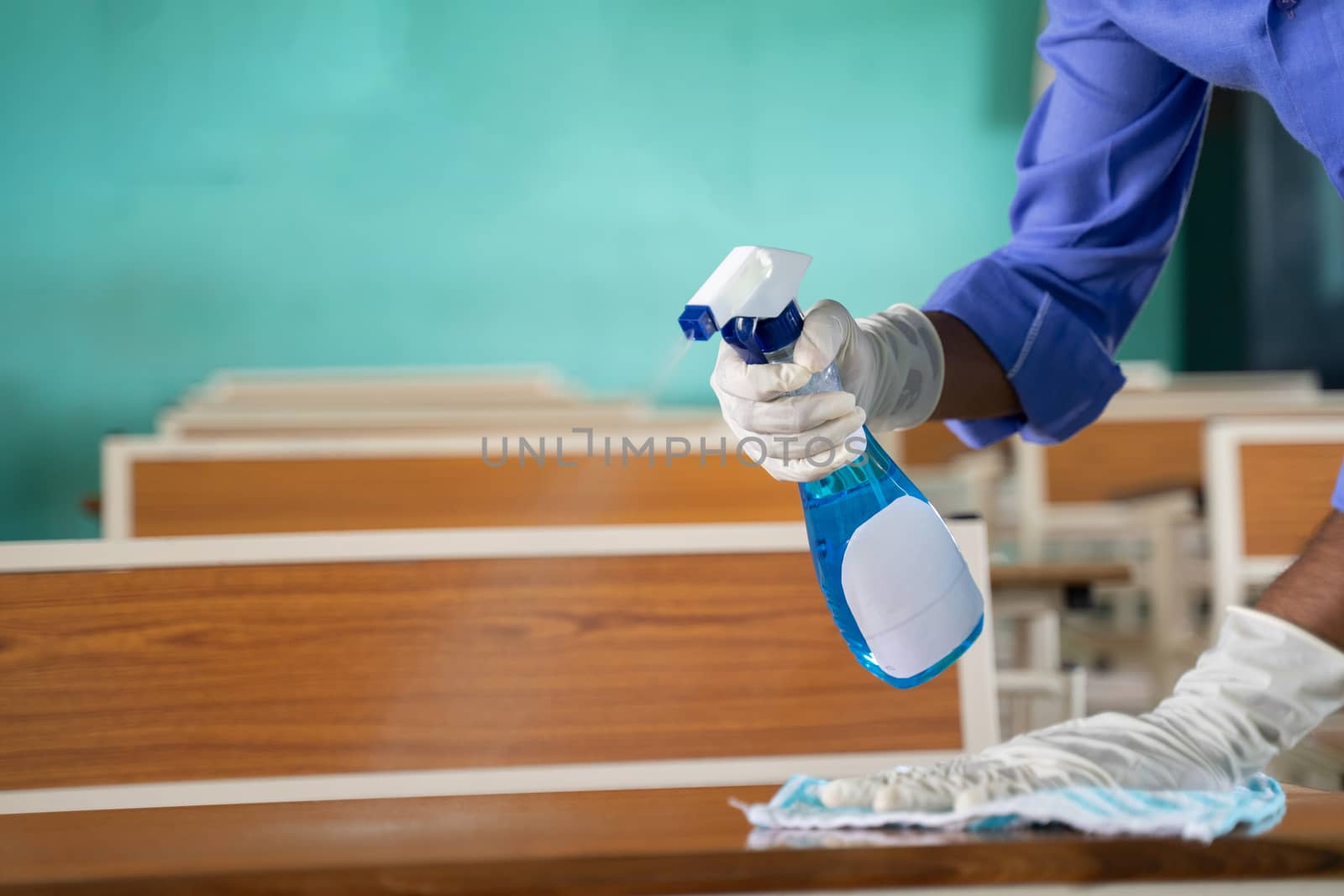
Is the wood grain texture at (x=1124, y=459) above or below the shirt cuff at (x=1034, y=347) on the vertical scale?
below

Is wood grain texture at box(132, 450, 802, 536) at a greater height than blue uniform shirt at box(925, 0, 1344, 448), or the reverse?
blue uniform shirt at box(925, 0, 1344, 448)

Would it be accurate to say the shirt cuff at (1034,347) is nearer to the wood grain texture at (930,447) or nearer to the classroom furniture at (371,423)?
the classroom furniture at (371,423)

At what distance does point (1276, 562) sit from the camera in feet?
7.56

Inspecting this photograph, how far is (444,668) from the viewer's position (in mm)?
1068

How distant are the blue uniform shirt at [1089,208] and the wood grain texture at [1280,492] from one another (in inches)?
58.5

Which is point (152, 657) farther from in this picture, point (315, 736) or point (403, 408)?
point (403, 408)

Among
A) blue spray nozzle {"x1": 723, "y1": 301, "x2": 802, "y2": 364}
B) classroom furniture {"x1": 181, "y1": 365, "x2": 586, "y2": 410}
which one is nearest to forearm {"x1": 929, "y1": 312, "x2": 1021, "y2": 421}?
blue spray nozzle {"x1": 723, "y1": 301, "x2": 802, "y2": 364}

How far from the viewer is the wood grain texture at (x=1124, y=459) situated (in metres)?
3.60

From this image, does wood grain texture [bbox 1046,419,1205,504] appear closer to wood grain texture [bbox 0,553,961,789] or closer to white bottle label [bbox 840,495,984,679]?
wood grain texture [bbox 0,553,961,789]

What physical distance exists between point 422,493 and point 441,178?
3765 millimetres

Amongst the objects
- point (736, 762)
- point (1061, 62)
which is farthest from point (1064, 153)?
point (736, 762)

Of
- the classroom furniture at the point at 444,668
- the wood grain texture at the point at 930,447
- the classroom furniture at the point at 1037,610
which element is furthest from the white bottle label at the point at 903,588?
the wood grain texture at the point at 930,447

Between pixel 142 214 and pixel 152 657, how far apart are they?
494 cm

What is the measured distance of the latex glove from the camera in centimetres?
61
